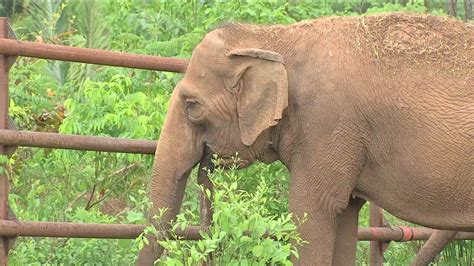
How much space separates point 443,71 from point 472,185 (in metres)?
0.63

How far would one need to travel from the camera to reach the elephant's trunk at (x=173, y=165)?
269 inches

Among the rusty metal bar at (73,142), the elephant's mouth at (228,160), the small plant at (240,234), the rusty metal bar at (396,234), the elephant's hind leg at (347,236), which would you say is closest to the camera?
the small plant at (240,234)

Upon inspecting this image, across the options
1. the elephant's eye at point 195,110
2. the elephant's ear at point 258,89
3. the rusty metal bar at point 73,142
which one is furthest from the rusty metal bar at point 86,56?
the elephant's ear at point 258,89

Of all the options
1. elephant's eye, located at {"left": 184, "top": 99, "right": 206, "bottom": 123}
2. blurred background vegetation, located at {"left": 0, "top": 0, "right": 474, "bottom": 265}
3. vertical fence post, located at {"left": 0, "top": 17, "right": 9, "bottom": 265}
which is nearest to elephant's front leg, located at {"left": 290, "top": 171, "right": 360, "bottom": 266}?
blurred background vegetation, located at {"left": 0, "top": 0, "right": 474, "bottom": 265}

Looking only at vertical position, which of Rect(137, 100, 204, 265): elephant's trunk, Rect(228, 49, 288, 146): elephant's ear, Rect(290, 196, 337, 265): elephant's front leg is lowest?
Rect(290, 196, 337, 265): elephant's front leg

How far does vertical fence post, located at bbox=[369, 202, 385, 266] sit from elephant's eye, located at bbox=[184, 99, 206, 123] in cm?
219

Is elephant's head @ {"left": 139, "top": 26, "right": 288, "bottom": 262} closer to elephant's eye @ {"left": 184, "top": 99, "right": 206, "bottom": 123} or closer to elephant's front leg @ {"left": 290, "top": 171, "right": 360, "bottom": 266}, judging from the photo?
elephant's eye @ {"left": 184, "top": 99, "right": 206, "bottom": 123}

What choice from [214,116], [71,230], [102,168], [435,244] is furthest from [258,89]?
[435,244]

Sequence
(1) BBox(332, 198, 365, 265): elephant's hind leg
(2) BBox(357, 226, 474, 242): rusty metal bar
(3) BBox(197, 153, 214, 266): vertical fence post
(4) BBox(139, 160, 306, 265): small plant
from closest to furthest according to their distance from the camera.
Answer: (4) BBox(139, 160, 306, 265): small plant, (3) BBox(197, 153, 214, 266): vertical fence post, (1) BBox(332, 198, 365, 265): elephant's hind leg, (2) BBox(357, 226, 474, 242): rusty metal bar

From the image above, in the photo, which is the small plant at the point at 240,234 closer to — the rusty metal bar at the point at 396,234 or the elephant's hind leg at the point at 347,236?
the elephant's hind leg at the point at 347,236

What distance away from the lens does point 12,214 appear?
6781mm

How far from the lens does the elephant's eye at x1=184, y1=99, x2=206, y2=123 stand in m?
6.84

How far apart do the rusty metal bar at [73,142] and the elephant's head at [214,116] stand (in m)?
0.33

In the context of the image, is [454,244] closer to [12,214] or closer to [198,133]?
[198,133]
